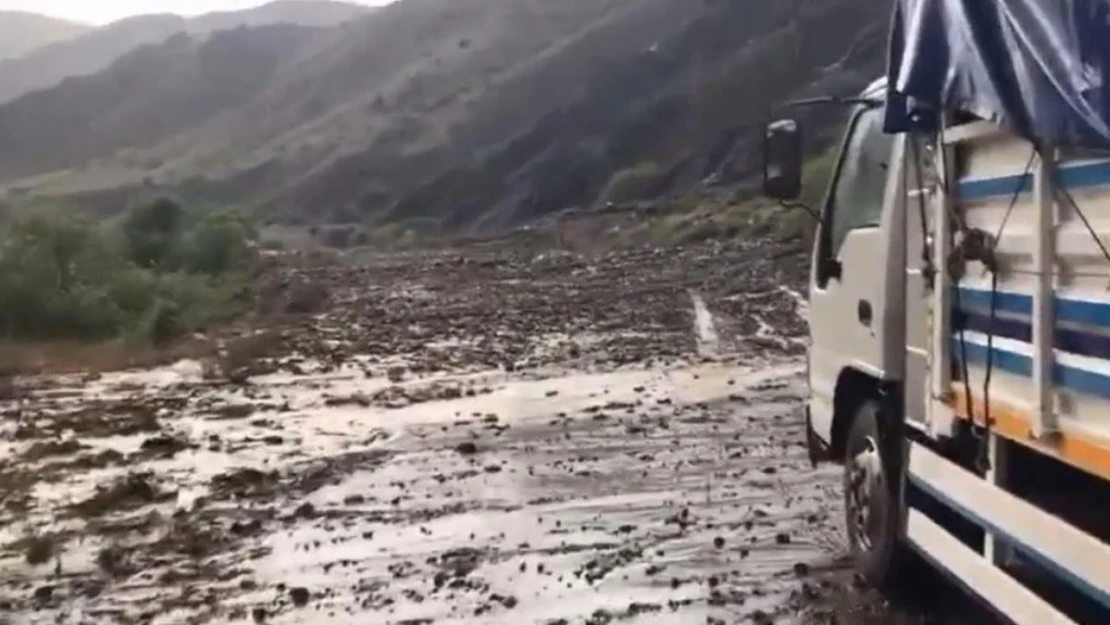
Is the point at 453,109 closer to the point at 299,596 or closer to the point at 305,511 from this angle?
the point at 305,511

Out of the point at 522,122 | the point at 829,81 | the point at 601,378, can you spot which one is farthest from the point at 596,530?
the point at 522,122

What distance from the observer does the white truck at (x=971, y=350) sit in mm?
4906

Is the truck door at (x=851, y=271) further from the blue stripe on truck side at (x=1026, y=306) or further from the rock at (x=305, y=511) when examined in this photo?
the rock at (x=305, y=511)

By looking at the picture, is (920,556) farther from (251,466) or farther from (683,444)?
(251,466)

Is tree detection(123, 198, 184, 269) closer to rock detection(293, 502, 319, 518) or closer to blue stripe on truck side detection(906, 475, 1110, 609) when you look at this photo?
rock detection(293, 502, 319, 518)

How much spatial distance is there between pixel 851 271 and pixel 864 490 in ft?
3.26

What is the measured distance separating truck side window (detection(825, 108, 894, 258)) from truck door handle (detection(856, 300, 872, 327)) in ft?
1.14

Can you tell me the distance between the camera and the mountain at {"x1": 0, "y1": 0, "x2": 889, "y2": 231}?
84188 millimetres

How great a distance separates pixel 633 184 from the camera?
253ft

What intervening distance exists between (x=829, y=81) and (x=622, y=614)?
71.6 metres

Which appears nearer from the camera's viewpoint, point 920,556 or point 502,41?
point 920,556

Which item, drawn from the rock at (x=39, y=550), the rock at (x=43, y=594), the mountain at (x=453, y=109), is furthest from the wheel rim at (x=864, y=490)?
the mountain at (x=453, y=109)

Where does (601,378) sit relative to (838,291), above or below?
below

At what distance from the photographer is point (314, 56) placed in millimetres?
163250
